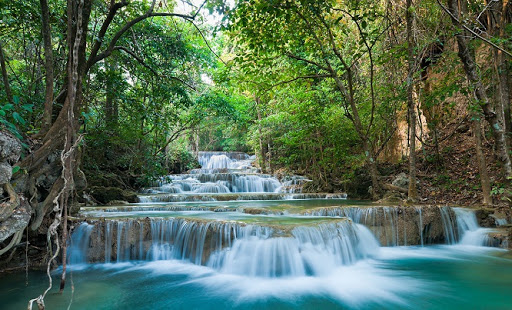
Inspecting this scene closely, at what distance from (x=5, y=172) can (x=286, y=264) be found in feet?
12.8

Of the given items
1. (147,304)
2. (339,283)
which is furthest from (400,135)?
(147,304)

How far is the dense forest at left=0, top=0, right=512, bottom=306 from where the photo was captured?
4262mm

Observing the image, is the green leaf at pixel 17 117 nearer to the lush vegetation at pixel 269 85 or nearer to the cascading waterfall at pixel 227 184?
the lush vegetation at pixel 269 85

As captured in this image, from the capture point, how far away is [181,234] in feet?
18.6

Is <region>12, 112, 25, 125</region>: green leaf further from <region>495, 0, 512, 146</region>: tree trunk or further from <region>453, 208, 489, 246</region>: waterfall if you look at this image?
<region>495, 0, 512, 146</region>: tree trunk

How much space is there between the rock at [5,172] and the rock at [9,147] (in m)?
0.07

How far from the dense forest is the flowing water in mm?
930

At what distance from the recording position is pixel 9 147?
11.1ft

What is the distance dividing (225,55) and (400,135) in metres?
12.7

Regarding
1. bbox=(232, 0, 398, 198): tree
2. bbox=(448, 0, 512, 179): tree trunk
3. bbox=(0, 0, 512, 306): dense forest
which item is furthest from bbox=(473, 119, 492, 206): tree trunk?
bbox=(232, 0, 398, 198): tree

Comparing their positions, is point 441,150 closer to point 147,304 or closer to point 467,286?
point 467,286

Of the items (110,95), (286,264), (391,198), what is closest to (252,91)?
(110,95)

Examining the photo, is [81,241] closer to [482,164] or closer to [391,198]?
[391,198]

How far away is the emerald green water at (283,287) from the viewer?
3.85 m
